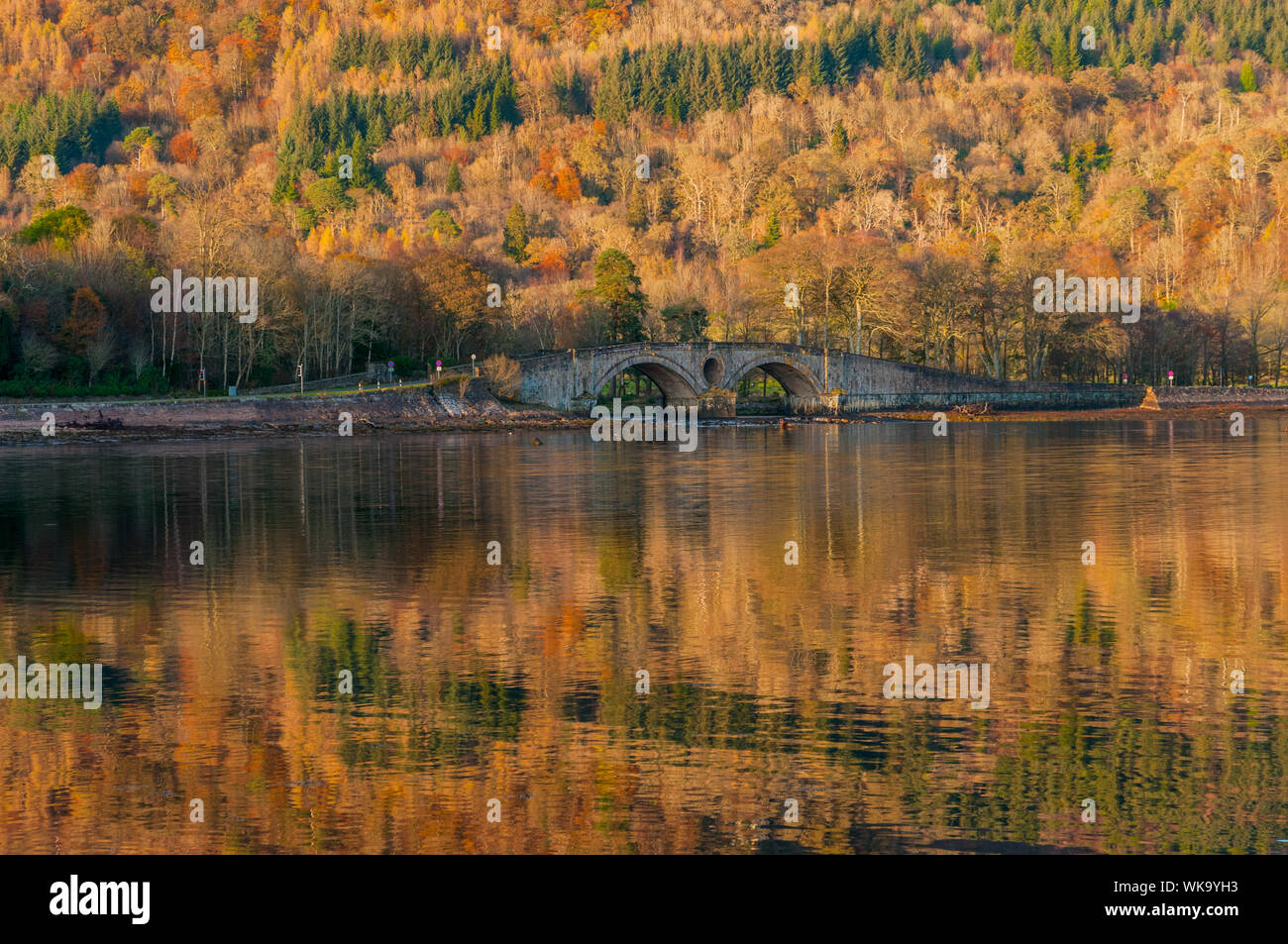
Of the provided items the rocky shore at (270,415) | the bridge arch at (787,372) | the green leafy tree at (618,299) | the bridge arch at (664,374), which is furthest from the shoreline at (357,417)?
the green leafy tree at (618,299)

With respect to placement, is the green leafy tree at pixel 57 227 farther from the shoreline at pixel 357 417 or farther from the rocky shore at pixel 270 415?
the shoreline at pixel 357 417

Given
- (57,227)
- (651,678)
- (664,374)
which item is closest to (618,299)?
(664,374)

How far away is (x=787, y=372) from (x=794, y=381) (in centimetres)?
135

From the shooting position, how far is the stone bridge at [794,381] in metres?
122

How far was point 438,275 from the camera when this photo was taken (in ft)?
395

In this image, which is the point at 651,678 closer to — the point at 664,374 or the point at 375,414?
the point at 375,414

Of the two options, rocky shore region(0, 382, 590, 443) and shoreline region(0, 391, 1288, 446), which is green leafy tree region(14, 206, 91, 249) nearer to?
rocky shore region(0, 382, 590, 443)

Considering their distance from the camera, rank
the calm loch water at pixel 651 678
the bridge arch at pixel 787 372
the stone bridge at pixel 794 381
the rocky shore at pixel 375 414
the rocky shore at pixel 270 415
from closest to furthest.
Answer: the calm loch water at pixel 651 678, the rocky shore at pixel 270 415, the rocky shore at pixel 375 414, the stone bridge at pixel 794 381, the bridge arch at pixel 787 372

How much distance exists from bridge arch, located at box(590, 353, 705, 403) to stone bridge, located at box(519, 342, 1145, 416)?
8 centimetres

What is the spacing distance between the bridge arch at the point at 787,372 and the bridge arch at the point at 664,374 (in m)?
3.88

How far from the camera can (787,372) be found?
5527 inches

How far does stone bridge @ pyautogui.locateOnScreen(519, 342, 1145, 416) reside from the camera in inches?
4808

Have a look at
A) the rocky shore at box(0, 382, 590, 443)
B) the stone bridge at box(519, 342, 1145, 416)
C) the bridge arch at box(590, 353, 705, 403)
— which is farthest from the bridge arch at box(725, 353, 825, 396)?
the rocky shore at box(0, 382, 590, 443)
